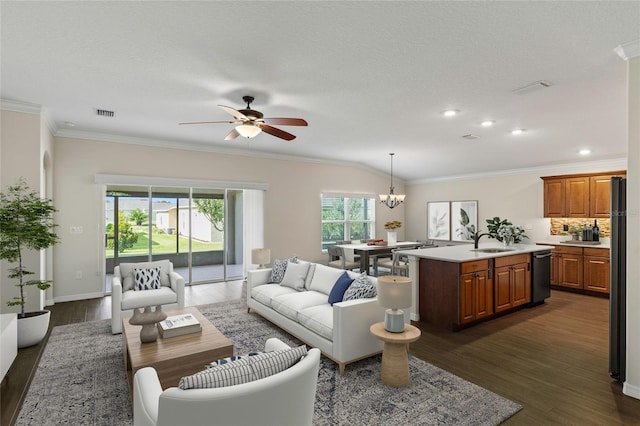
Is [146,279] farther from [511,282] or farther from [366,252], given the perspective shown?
[511,282]

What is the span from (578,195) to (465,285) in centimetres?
405

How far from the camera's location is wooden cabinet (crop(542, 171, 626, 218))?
620 centimetres

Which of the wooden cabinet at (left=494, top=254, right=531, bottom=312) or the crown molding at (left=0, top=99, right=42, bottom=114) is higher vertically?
the crown molding at (left=0, top=99, right=42, bottom=114)

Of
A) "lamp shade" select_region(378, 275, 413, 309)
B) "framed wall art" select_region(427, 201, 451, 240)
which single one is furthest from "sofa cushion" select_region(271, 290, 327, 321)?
"framed wall art" select_region(427, 201, 451, 240)

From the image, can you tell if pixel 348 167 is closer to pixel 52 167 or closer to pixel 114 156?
pixel 114 156

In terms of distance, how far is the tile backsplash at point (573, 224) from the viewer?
6.49m

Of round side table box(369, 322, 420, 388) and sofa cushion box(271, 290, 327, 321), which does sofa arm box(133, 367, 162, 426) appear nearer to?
round side table box(369, 322, 420, 388)

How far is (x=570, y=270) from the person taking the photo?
20.8ft

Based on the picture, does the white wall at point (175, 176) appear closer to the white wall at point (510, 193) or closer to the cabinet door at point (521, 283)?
the white wall at point (510, 193)

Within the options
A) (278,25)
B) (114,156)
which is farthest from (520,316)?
(114,156)

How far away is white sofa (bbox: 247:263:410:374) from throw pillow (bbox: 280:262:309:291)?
0.05 meters

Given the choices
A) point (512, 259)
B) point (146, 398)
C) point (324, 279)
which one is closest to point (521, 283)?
point (512, 259)

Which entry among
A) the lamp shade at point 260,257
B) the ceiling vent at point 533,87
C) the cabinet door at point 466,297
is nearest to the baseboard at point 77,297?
the lamp shade at point 260,257

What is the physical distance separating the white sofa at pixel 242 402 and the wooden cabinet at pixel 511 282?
3.94m
